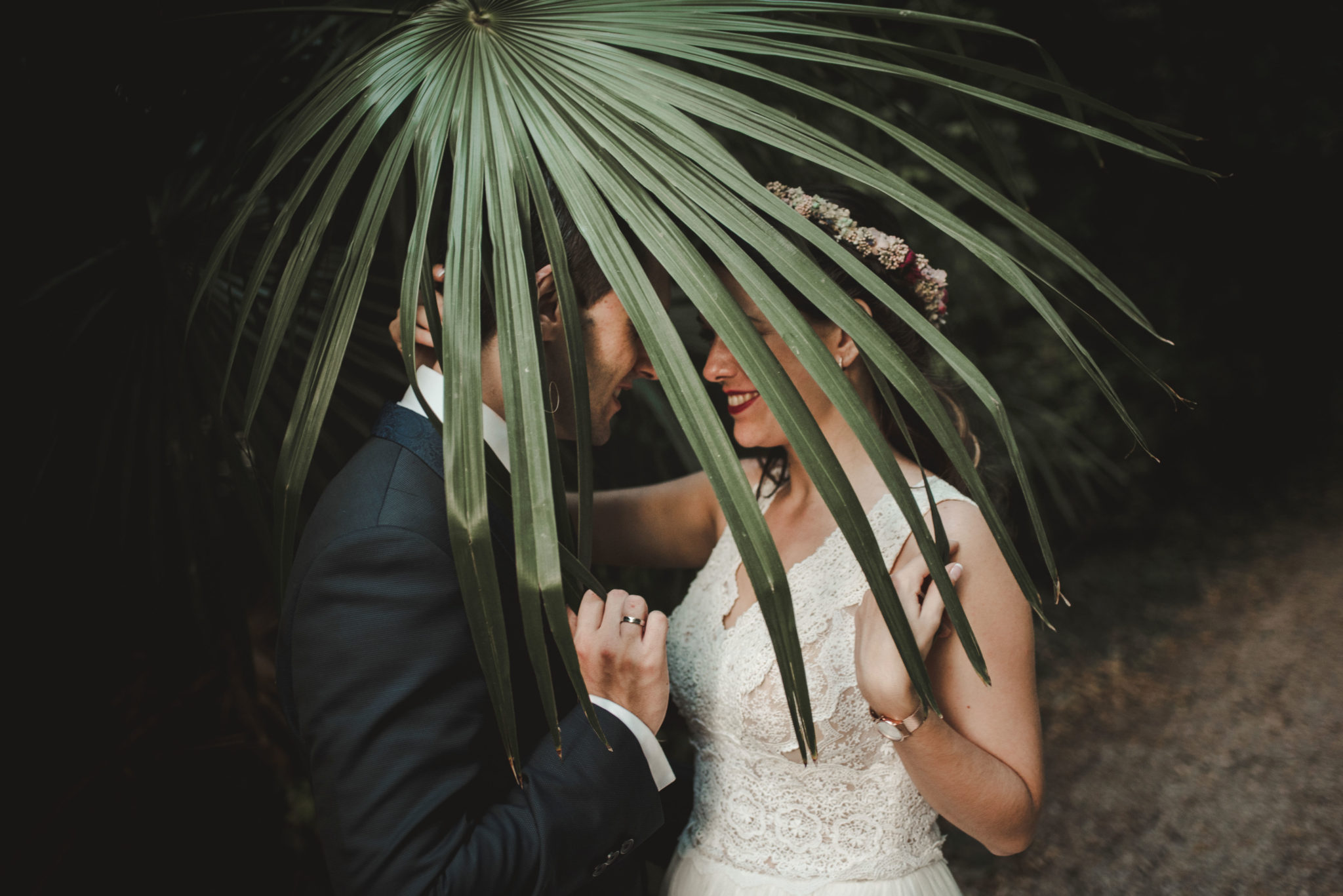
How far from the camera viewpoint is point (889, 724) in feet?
3.86

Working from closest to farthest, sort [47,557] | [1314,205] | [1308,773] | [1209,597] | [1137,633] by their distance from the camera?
[47,557] → [1308,773] → [1137,633] → [1209,597] → [1314,205]

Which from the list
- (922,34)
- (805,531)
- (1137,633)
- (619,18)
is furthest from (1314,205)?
(619,18)

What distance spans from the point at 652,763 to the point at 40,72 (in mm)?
1335

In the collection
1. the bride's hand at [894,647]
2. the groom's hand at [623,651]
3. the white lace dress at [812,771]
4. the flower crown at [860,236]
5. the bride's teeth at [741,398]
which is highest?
the flower crown at [860,236]

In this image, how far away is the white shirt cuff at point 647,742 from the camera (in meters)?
1.10

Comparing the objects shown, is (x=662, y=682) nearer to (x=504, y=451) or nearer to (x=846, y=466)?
(x=504, y=451)

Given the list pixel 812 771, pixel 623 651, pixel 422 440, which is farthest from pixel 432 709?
pixel 812 771

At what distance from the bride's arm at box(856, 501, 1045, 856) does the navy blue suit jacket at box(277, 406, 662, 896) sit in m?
0.43

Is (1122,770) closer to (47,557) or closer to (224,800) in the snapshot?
(224,800)

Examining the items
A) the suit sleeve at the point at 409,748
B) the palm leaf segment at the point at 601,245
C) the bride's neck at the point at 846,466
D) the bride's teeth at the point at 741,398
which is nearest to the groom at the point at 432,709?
the suit sleeve at the point at 409,748

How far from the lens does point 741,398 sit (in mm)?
1551

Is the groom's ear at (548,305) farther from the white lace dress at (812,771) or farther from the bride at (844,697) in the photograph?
the white lace dress at (812,771)

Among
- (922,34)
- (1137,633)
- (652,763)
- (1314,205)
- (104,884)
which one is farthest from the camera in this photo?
(1314,205)

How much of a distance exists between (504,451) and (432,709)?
1.24 ft
